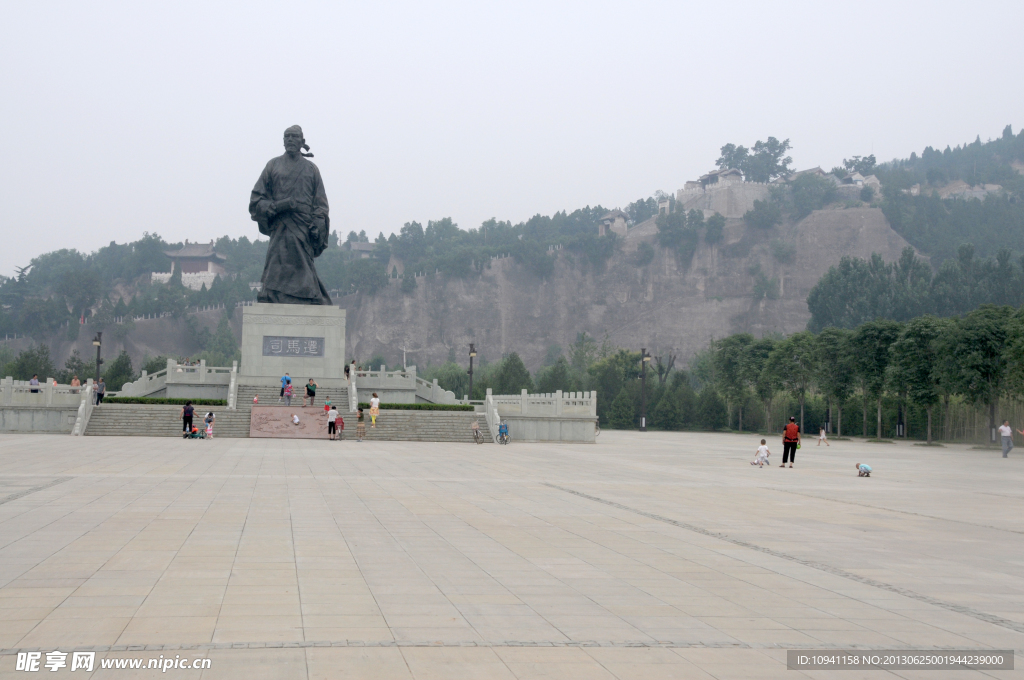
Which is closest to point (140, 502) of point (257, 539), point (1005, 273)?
point (257, 539)

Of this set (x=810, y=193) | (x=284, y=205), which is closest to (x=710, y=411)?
(x=284, y=205)

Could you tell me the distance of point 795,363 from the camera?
156ft

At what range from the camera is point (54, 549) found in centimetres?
772

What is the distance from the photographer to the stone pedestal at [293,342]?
35.9 metres

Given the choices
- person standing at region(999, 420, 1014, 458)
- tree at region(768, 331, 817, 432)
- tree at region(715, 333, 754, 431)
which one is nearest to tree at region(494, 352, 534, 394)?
tree at region(715, 333, 754, 431)

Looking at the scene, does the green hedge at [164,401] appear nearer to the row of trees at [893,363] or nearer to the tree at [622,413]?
the tree at [622,413]

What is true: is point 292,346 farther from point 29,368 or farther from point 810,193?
point 810,193

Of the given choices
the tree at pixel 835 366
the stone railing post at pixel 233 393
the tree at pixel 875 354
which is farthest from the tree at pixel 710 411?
the stone railing post at pixel 233 393

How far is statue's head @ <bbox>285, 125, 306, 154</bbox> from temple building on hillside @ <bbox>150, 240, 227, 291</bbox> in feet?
370

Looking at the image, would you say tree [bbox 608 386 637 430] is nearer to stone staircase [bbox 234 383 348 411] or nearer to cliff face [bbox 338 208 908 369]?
stone staircase [bbox 234 383 348 411]

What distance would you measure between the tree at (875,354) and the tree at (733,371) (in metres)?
9.85

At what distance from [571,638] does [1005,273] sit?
90540 mm

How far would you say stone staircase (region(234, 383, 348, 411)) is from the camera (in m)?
32.7

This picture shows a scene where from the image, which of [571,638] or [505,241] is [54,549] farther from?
[505,241]
